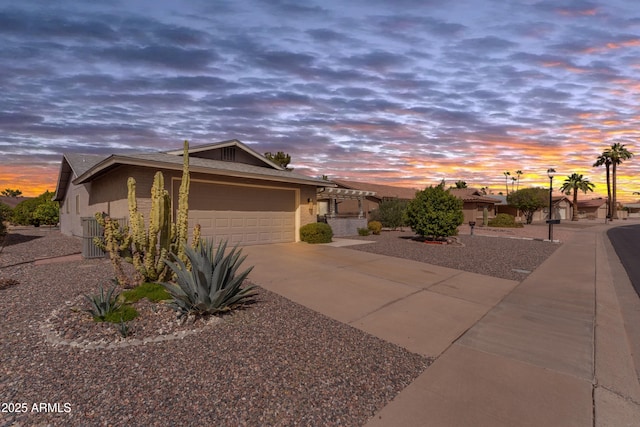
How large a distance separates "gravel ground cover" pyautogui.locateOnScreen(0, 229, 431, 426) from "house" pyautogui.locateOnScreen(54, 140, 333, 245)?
7070 millimetres

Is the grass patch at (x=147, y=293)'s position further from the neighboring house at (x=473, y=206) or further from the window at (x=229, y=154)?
the neighboring house at (x=473, y=206)

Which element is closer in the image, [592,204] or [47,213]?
[47,213]

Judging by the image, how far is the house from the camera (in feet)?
38.1

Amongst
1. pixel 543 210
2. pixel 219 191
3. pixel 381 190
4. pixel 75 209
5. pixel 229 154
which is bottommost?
pixel 75 209

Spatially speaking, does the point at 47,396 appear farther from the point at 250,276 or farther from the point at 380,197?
the point at 380,197

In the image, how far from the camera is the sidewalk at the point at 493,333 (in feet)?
10.7

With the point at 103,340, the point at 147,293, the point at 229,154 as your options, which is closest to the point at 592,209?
the point at 229,154

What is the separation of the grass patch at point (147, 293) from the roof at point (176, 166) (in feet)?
20.5

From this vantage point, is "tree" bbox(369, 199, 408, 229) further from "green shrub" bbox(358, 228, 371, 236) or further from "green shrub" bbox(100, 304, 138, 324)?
"green shrub" bbox(100, 304, 138, 324)

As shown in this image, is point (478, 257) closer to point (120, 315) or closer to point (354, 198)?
point (120, 315)

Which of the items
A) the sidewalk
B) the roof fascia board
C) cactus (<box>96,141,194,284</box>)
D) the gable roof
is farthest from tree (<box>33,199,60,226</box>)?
cactus (<box>96,141,194,284</box>)

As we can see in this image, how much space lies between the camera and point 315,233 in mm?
15914

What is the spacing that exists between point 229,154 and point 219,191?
352cm

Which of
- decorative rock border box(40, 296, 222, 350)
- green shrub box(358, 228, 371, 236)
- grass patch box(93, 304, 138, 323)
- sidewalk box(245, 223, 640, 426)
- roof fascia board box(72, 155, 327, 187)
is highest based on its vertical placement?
roof fascia board box(72, 155, 327, 187)
